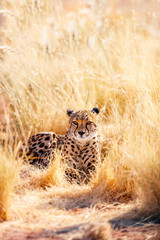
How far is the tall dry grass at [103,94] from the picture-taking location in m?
2.98

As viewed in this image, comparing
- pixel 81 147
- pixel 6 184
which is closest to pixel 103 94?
pixel 81 147

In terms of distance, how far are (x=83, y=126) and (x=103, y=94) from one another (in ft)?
4.89

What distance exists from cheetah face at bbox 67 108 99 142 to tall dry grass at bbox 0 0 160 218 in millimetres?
229

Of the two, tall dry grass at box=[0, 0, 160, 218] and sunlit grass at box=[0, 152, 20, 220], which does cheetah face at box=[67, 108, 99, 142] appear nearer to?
tall dry grass at box=[0, 0, 160, 218]

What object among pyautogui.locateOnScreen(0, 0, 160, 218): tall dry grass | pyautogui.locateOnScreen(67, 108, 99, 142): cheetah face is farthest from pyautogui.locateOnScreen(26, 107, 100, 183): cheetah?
pyautogui.locateOnScreen(0, 0, 160, 218): tall dry grass

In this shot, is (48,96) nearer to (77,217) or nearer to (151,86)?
(151,86)

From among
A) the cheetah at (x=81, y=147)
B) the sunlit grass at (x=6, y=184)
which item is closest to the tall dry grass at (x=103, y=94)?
the cheetah at (x=81, y=147)

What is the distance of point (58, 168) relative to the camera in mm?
3295

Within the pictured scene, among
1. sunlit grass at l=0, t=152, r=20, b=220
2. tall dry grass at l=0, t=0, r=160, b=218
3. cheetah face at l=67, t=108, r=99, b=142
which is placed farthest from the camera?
cheetah face at l=67, t=108, r=99, b=142

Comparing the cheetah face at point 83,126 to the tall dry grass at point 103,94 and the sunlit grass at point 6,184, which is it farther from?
the sunlit grass at point 6,184

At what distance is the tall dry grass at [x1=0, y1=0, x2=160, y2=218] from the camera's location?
2984 millimetres

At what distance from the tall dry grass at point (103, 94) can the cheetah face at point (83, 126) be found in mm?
229

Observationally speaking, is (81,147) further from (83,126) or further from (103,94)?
(103,94)

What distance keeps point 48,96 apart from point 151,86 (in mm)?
1395
